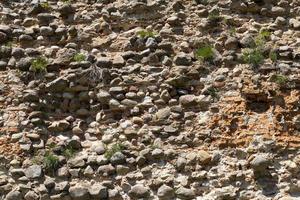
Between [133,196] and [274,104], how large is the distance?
2.10 meters

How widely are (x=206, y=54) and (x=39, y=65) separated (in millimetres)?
2178

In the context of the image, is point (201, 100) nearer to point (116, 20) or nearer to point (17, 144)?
point (116, 20)

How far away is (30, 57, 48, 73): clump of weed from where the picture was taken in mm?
7113

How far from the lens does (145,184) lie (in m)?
6.26

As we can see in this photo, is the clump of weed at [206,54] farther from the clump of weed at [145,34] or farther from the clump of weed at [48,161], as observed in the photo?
the clump of weed at [48,161]

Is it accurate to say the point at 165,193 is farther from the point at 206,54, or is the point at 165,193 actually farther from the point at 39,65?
the point at 39,65

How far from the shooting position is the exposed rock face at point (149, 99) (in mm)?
6277

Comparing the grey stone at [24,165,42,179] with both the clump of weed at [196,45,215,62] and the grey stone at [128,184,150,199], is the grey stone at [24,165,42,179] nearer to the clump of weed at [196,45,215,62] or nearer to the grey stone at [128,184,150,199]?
the grey stone at [128,184,150,199]

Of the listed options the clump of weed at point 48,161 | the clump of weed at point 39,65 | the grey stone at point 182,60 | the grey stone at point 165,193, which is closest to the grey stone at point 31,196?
the clump of weed at point 48,161

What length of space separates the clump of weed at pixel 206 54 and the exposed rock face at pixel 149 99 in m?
0.01

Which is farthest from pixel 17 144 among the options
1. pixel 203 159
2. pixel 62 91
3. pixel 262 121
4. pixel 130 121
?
pixel 262 121

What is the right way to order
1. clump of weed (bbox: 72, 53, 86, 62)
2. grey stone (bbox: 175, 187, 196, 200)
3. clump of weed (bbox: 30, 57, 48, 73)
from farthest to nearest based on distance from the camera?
clump of weed (bbox: 72, 53, 86, 62) < clump of weed (bbox: 30, 57, 48, 73) < grey stone (bbox: 175, 187, 196, 200)

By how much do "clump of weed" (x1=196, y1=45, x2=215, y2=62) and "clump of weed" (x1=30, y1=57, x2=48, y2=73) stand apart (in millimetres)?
2001

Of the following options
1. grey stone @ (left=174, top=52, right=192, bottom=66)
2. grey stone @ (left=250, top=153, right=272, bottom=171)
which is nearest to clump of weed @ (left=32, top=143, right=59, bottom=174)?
Result: grey stone @ (left=174, top=52, right=192, bottom=66)
